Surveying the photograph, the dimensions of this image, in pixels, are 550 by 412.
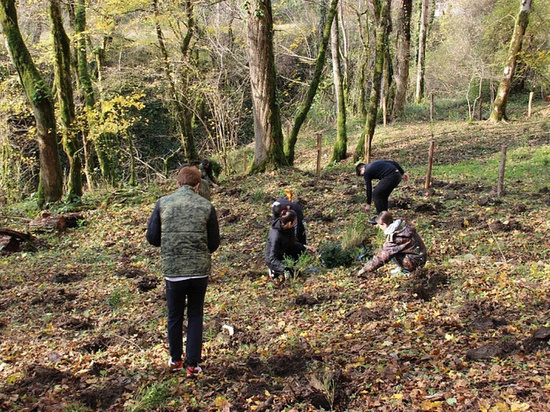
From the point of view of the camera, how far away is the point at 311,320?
5148 mm

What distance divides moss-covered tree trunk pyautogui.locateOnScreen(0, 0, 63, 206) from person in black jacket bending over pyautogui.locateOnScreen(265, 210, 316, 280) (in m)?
7.59

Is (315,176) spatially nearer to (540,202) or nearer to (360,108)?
(540,202)

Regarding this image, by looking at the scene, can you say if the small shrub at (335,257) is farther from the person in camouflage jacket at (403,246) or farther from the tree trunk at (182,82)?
the tree trunk at (182,82)

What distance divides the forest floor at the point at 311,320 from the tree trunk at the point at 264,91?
133 inches

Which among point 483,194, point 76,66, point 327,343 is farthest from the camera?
point 76,66

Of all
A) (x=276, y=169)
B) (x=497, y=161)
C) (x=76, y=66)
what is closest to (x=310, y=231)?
(x=276, y=169)

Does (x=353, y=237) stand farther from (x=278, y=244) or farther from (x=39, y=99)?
(x=39, y=99)

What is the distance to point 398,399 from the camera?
10.9ft

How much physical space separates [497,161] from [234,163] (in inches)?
419

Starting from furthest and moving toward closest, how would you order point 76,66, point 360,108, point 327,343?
1. point 360,108
2. point 76,66
3. point 327,343

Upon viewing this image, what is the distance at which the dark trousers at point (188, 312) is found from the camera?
12.8ft

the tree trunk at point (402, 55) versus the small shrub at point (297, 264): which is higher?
the tree trunk at point (402, 55)

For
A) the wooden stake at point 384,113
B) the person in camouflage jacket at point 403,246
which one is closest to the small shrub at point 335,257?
the person in camouflage jacket at point 403,246

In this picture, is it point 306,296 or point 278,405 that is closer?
point 278,405
